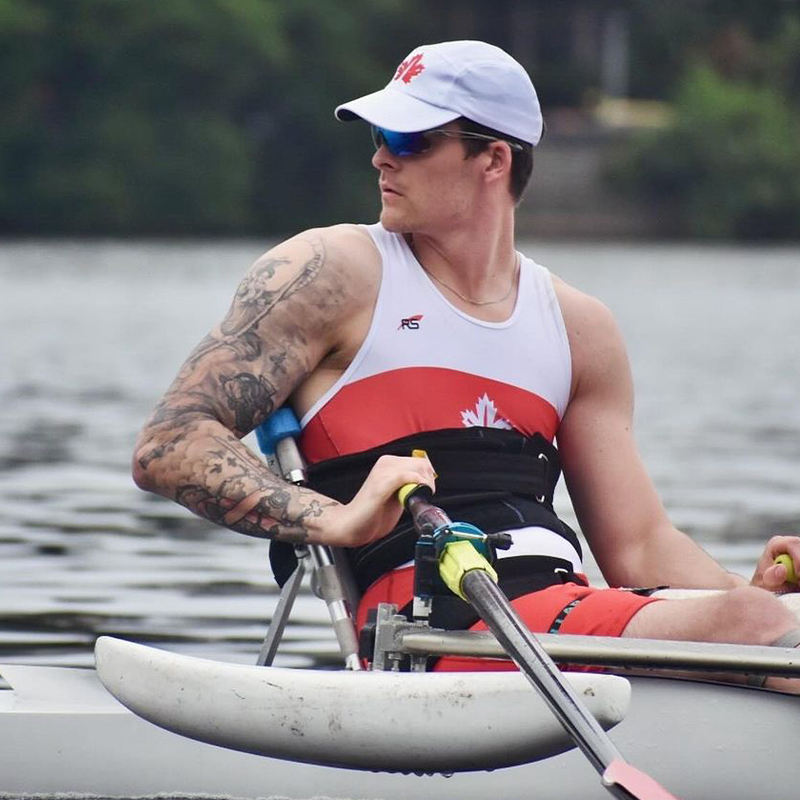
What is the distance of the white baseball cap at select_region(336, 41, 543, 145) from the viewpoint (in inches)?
182

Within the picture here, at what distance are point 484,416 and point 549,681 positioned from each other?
0.83 metres

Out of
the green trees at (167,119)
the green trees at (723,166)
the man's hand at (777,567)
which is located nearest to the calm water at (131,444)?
the man's hand at (777,567)

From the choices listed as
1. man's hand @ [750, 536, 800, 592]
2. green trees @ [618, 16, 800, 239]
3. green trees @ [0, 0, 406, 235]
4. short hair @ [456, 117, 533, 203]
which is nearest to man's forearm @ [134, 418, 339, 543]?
short hair @ [456, 117, 533, 203]

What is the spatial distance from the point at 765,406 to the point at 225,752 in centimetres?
1673

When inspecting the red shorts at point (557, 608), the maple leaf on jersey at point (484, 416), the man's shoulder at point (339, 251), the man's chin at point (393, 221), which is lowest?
the red shorts at point (557, 608)

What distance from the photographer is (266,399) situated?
4.52 meters

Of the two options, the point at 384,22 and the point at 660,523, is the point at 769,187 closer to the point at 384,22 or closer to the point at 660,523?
the point at 384,22

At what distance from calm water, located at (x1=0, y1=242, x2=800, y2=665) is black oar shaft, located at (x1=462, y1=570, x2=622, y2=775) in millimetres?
3288

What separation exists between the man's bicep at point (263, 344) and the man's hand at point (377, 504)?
0.35m

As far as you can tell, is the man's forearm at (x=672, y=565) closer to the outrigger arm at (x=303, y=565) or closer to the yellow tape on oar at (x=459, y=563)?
the outrigger arm at (x=303, y=565)

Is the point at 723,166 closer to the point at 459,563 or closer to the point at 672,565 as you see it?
the point at 672,565

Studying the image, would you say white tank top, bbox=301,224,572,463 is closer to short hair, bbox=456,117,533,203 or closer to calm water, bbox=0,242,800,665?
short hair, bbox=456,117,533,203

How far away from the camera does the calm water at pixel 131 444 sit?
833cm

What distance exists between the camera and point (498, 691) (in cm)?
411
